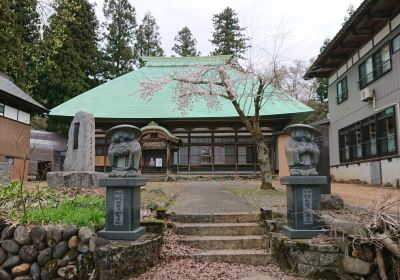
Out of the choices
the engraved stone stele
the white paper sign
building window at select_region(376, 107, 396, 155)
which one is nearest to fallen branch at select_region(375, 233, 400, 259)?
the white paper sign

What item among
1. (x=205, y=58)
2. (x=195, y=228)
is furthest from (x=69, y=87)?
(x=195, y=228)

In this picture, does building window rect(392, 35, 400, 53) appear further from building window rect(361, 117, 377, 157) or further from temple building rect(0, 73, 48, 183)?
temple building rect(0, 73, 48, 183)

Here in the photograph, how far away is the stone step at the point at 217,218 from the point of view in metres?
6.77

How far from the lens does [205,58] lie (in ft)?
96.2

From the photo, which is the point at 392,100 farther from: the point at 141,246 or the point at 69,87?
the point at 69,87

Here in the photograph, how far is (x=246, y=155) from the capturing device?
2247 centimetres

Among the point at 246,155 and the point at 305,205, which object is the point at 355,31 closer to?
the point at 246,155

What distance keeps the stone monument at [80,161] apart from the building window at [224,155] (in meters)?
12.6

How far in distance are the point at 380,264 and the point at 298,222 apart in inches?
51.1

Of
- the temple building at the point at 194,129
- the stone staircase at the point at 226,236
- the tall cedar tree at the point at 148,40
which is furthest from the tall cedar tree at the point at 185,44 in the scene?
the stone staircase at the point at 226,236

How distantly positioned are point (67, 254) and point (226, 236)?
8.98 ft

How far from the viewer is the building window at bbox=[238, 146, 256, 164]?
73.4 feet

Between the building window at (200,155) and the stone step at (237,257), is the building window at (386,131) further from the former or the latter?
the stone step at (237,257)

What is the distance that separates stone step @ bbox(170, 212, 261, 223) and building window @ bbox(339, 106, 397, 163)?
403 inches
